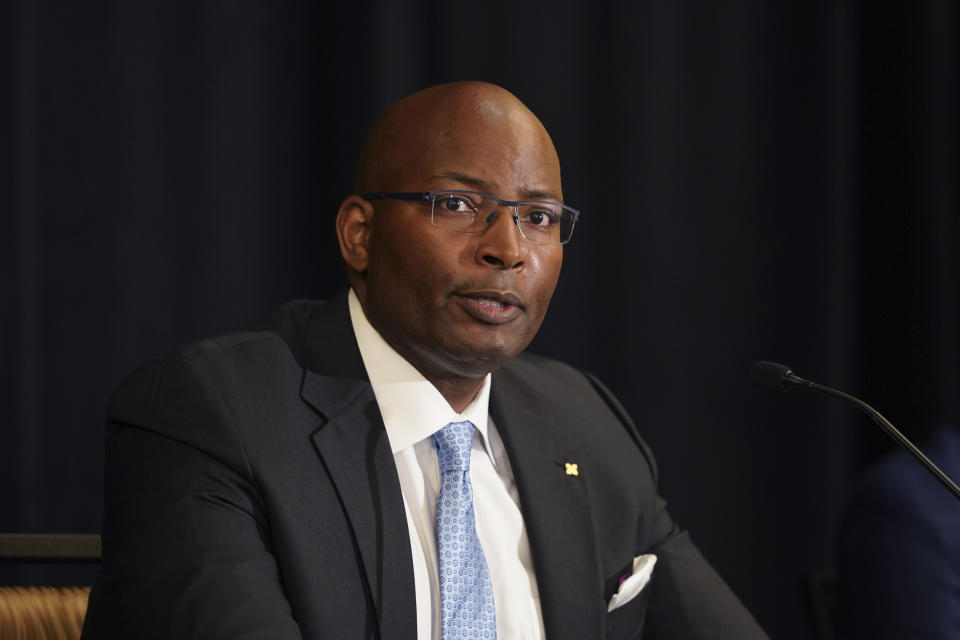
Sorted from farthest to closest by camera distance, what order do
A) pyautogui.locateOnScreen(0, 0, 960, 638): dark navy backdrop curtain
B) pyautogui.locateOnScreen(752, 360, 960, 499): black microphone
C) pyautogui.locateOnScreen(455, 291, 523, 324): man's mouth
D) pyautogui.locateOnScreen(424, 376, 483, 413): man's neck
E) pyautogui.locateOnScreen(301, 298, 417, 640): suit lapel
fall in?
pyautogui.locateOnScreen(0, 0, 960, 638): dark navy backdrop curtain < pyautogui.locateOnScreen(424, 376, 483, 413): man's neck < pyautogui.locateOnScreen(455, 291, 523, 324): man's mouth < pyautogui.locateOnScreen(301, 298, 417, 640): suit lapel < pyautogui.locateOnScreen(752, 360, 960, 499): black microphone

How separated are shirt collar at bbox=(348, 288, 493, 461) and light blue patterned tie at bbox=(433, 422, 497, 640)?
0.05m

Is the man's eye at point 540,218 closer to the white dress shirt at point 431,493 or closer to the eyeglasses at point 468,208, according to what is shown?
the eyeglasses at point 468,208

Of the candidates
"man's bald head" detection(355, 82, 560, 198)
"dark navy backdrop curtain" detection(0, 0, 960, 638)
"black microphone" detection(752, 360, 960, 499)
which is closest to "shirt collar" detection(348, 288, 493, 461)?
"man's bald head" detection(355, 82, 560, 198)

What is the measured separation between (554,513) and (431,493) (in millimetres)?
220

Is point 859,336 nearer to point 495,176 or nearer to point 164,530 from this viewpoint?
point 495,176

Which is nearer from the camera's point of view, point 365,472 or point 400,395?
point 365,472

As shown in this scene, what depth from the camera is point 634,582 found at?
184 centimetres

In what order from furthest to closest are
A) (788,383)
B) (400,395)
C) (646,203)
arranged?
1. (646,203)
2. (400,395)
3. (788,383)

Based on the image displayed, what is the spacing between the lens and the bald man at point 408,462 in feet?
4.99

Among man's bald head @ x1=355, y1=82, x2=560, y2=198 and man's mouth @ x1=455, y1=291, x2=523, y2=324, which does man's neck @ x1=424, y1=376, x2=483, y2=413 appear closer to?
man's mouth @ x1=455, y1=291, x2=523, y2=324

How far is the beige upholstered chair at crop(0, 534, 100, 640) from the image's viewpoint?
5.72 feet

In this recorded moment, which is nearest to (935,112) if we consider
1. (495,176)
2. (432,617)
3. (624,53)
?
(624,53)

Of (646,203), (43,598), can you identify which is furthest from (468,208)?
(646,203)

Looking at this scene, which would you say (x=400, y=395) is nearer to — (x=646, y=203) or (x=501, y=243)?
(x=501, y=243)
